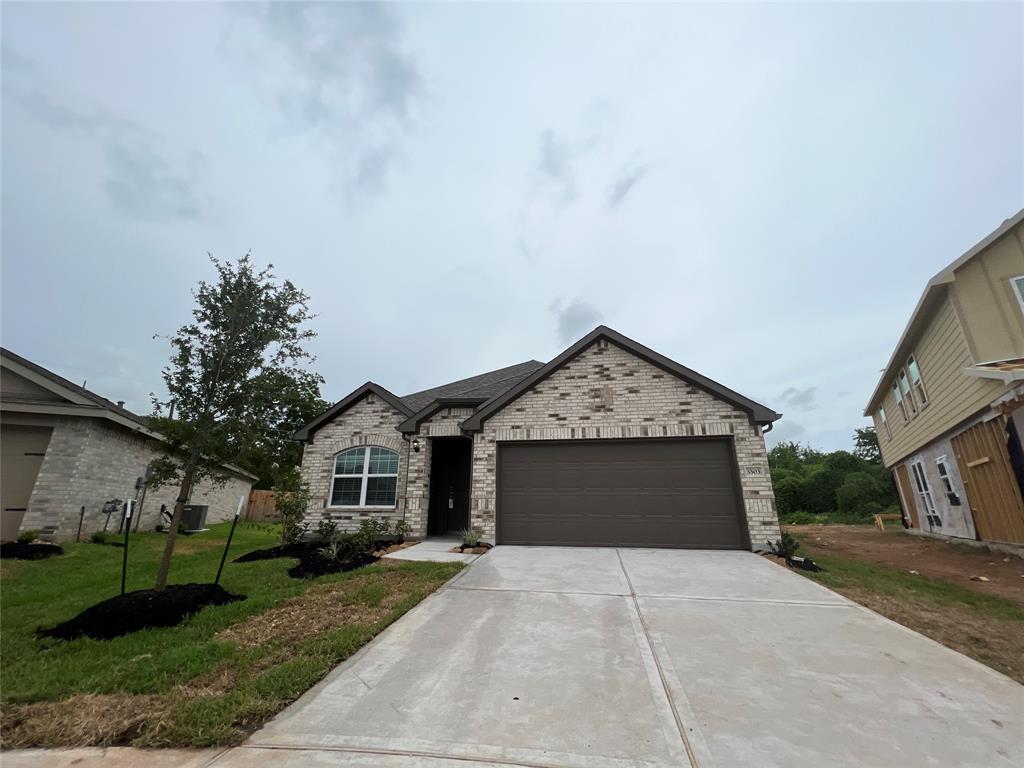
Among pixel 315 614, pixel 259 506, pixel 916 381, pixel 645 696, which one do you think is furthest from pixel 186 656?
pixel 259 506

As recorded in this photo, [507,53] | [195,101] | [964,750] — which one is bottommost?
[964,750]

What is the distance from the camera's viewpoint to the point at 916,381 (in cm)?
1318

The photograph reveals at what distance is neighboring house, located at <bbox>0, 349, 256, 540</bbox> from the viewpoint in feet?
31.9

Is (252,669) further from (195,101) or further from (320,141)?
(320,141)

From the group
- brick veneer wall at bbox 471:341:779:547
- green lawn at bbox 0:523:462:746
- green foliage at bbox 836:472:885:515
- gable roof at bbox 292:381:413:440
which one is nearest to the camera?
green lawn at bbox 0:523:462:746

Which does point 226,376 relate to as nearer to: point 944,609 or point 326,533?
point 326,533

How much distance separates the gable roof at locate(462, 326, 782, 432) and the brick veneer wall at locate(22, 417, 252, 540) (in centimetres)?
631

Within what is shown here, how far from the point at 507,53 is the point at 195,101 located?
28.9ft

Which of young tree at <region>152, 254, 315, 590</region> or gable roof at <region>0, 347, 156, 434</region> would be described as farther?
gable roof at <region>0, 347, 156, 434</region>

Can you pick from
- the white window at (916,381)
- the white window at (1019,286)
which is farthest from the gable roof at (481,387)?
the white window at (916,381)

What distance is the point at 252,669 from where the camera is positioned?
339cm

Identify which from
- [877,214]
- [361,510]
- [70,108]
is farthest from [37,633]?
[877,214]

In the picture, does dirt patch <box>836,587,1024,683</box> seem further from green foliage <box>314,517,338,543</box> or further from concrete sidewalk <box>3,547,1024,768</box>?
green foliage <box>314,517,338,543</box>

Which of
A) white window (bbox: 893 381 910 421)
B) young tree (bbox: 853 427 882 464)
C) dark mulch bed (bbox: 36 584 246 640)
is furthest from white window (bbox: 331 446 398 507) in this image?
young tree (bbox: 853 427 882 464)
